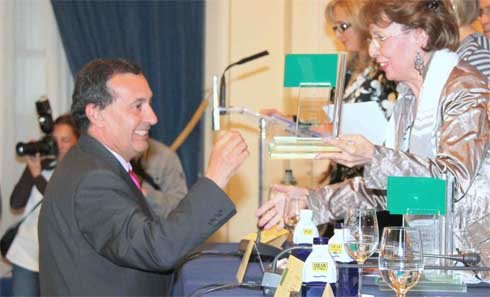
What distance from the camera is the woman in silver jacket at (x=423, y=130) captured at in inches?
94.9

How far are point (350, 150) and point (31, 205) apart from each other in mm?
2857

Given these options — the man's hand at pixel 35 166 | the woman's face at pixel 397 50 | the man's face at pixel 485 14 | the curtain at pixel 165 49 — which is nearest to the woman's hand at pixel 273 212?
the woman's face at pixel 397 50

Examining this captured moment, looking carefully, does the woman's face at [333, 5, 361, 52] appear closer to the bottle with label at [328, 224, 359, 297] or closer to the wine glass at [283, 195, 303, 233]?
the wine glass at [283, 195, 303, 233]

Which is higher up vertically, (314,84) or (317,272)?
(314,84)

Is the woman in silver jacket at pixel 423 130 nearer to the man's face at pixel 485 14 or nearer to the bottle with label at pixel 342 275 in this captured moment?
the bottle with label at pixel 342 275

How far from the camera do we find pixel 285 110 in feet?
18.3

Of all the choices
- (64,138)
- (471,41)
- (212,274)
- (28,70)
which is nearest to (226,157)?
(212,274)

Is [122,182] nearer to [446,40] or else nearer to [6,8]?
[446,40]

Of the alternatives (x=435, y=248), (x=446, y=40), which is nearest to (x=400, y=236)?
(x=435, y=248)

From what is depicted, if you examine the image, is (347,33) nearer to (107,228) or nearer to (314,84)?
(314,84)

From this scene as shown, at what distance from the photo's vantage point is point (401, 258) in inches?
72.0

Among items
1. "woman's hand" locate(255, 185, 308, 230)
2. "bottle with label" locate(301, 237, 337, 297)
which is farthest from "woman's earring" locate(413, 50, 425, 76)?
"bottle with label" locate(301, 237, 337, 297)

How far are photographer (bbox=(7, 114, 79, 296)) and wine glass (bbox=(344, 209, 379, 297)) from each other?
9.20 feet

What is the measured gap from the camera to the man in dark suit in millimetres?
2150
